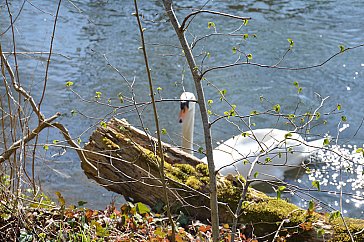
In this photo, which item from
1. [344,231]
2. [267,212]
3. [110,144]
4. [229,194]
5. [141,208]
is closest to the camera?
[344,231]

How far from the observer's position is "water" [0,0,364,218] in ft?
22.6

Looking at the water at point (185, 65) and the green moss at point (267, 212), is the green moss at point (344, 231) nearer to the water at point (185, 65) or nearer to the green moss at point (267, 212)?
the green moss at point (267, 212)

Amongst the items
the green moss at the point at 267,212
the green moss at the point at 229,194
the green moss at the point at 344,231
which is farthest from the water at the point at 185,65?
the green moss at the point at 344,231

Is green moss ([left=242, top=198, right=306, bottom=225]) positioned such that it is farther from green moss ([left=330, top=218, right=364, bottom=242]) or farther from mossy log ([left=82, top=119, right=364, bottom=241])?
green moss ([left=330, top=218, right=364, bottom=242])

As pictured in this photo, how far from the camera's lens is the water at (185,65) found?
22.6 feet

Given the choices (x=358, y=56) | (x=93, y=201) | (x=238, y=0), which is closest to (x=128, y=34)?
(x=238, y=0)

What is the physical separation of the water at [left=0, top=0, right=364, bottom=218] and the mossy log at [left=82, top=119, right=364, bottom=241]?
1.25 m

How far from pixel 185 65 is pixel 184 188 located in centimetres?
438

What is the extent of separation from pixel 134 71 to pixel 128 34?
127 centimetres

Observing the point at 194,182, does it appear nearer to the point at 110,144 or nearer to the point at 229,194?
the point at 229,194

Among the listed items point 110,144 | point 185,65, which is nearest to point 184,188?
point 110,144

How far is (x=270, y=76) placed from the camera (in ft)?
26.8

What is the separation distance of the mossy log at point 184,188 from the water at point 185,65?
49.3 inches

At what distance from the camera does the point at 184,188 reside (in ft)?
12.9
